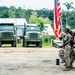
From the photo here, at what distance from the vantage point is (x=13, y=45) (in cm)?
3912

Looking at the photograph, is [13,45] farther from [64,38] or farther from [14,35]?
[64,38]

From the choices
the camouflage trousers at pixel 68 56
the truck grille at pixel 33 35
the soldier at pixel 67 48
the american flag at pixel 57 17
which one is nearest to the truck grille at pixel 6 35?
the truck grille at pixel 33 35

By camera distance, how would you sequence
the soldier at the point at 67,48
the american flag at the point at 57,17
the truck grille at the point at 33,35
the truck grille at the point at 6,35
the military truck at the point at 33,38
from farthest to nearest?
1. the truck grille at the point at 6,35
2. the truck grille at the point at 33,35
3. the military truck at the point at 33,38
4. the american flag at the point at 57,17
5. the soldier at the point at 67,48

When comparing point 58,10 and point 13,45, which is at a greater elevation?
point 58,10

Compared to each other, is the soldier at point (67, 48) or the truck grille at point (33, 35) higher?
the soldier at point (67, 48)

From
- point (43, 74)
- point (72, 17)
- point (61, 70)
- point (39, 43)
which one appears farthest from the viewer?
point (72, 17)

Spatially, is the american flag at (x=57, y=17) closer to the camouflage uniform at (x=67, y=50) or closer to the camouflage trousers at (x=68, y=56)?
the camouflage trousers at (x=68, y=56)

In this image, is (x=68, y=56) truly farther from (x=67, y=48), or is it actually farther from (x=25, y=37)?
(x=25, y=37)

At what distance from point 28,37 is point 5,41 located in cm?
234

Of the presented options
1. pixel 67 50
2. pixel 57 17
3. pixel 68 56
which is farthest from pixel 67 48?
pixel 57 17

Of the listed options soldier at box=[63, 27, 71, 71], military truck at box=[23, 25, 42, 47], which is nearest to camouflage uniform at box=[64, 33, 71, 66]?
soldier at box=[63, 27, 71, 71]

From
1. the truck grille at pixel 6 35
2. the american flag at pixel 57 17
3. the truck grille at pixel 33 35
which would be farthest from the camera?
the truck grille at pixel 6 35

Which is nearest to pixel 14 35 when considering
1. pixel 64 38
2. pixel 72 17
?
pixel 64 38

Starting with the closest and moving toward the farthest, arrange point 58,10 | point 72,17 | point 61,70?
point 61,70, point 58,10, point 72,17
